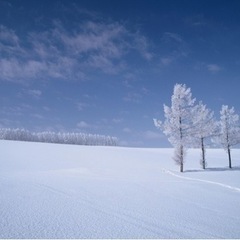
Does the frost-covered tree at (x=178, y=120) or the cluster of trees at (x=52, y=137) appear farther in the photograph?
the cluster of trees at (x=52, y=137)

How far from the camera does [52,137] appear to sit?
15575 cm

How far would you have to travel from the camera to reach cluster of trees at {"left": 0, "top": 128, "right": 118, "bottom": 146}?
485 ft

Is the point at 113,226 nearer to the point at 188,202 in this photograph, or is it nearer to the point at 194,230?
the point at 194,230

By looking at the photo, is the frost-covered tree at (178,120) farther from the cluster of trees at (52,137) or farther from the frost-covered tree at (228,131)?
the cluster of trees at (52,137)

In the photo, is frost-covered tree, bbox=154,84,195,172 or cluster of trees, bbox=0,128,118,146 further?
cluster of trees, bbox=0,128,118,146

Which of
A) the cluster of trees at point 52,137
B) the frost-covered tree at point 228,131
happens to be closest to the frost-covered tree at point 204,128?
the frost-covered tree at point 228,131

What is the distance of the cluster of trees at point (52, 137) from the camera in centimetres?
14796

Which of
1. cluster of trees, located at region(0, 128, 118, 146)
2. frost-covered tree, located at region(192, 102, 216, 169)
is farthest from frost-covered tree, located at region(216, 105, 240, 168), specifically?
cluster of trees, located at region(0, 128, 118, 146)

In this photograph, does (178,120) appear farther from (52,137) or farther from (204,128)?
(52,137)

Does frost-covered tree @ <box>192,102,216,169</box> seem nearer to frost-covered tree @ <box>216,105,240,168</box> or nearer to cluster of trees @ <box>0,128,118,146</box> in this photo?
frost-covered tree @ <box>216,105,240,168</box>

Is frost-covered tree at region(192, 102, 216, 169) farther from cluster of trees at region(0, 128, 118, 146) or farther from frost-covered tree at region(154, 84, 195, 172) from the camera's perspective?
cluster of trees at region(0, 128, 118, 146)

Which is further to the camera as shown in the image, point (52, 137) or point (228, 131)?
point (52, 137)

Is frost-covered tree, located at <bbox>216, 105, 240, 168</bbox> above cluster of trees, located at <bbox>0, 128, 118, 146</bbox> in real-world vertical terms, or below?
below

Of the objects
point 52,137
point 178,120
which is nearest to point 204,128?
point 178,120
